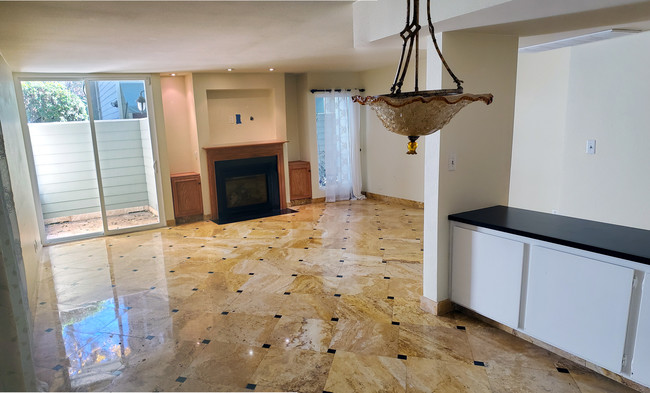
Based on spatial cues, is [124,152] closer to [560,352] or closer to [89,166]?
[89,166]

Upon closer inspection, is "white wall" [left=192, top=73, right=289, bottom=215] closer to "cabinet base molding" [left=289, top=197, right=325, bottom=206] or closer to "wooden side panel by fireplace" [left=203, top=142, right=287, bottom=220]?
"wooden side panel by fireplace" [left=203, top=142, right=287, bottom=220]

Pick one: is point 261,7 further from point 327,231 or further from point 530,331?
point 327,231

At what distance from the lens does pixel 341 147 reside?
7.95 meters

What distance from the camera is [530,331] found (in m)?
2.83

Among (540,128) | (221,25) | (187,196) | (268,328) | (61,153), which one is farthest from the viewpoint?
(187,196)

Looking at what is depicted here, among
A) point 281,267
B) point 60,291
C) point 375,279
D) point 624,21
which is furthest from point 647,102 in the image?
point 60,291

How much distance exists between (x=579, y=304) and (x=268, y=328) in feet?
7.47

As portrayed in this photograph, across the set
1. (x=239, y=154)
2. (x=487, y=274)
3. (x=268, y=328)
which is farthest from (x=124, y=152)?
(x=487, y=274)

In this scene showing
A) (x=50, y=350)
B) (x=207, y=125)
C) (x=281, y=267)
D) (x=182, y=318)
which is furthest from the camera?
(x=207, y=125)

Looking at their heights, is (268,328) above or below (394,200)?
below

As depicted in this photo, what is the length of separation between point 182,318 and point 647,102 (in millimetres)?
4775

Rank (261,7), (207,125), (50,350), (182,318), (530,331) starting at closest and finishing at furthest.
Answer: (261,7) < (530,331) < (50,350) < (182,318) < (207,125)

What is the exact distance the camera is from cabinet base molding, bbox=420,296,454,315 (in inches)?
135

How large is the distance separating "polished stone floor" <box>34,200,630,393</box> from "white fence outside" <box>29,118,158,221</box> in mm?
919
